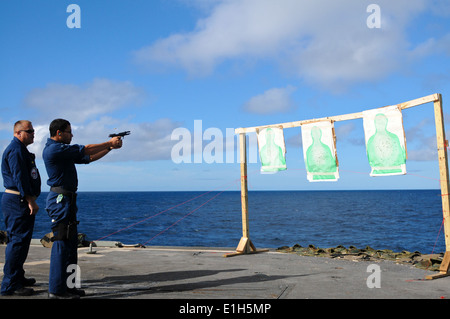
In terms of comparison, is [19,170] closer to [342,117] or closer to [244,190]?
[244,190]

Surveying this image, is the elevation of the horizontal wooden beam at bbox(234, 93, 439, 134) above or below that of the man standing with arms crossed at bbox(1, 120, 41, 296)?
above

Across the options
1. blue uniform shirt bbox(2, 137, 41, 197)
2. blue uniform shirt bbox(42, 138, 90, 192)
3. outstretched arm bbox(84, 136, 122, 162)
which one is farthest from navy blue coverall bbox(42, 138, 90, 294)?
blue uniform shirt bbox(2, 137, 41, 197)

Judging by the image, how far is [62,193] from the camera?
18.7 feet

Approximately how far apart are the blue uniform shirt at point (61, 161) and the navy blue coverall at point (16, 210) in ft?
1.78

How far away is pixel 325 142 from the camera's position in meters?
10.1

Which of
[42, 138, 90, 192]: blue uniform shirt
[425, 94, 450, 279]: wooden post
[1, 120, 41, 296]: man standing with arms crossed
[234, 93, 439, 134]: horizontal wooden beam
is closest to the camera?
[42, 138, 90, 192]: blue uniform shirt

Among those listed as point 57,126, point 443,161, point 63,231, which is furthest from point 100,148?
point 443,161

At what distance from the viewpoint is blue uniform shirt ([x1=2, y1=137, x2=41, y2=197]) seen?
5.94 metres

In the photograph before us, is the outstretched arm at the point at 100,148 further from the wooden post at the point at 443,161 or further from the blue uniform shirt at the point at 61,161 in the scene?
the wooden post at the point at 443,161

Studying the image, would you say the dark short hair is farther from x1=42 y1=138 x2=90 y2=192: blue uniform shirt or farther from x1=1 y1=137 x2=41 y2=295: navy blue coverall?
x1=1 y1=137 x2=41 y2=295: navy blue coverall

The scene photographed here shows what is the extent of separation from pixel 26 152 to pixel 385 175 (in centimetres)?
746

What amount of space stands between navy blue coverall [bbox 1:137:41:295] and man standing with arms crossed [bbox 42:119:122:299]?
549 millimetres

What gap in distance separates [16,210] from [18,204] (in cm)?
10

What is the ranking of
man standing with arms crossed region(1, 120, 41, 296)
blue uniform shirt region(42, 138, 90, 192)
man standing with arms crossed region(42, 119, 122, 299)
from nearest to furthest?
man standing with arms crossed region(42, 119, 122, 299), blue uniform shirt region(42, 138, 90, 192), man standing with arms crossed region(1, 120, 41, 296)
